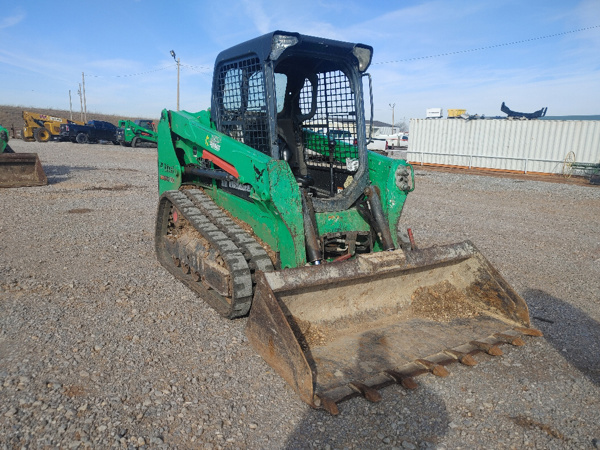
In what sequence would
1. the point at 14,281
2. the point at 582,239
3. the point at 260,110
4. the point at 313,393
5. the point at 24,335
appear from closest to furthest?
the point at 313,393 → the point at 24,335 → the point at 260,110 → the point at 14,281 → the point at 582,239

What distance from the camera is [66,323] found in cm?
412

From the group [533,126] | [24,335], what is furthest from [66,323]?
[533,126]

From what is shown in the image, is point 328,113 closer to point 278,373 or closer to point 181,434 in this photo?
point 278,373

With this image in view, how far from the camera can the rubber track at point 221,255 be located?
12.8ft

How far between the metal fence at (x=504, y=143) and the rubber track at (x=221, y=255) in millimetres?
17779

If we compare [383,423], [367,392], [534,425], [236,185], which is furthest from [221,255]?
[534,425]

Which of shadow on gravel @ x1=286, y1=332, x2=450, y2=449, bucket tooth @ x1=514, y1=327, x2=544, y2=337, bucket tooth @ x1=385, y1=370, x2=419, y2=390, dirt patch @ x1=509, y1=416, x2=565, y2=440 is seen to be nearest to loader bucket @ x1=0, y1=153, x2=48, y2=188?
shadow on gravel @ x1=286, y1=332, x2=450, y2=449

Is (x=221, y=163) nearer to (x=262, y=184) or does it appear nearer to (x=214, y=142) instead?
(x=214, y=142)

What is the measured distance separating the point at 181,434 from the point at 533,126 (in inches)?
821

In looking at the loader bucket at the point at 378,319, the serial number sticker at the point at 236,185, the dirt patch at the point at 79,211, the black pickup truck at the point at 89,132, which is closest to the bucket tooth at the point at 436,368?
the loader bucket at the point at 378,319

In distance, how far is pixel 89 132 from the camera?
3067 centimetres

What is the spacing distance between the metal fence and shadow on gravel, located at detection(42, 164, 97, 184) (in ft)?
48.9

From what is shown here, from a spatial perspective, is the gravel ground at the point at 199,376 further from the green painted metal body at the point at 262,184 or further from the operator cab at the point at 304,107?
the operator cab at the point at 304,107

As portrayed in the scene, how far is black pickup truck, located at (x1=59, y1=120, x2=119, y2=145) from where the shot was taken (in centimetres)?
3039
